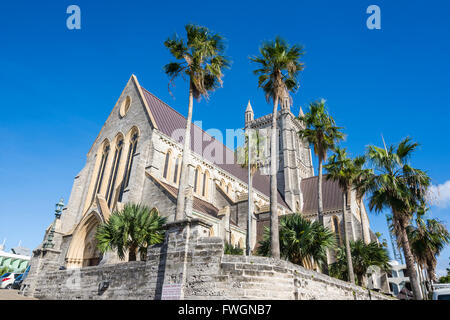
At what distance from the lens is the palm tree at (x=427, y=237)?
24.5 meters

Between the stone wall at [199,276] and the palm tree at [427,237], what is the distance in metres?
16.9

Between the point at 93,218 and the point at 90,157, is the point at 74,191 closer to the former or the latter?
the point at 90,157

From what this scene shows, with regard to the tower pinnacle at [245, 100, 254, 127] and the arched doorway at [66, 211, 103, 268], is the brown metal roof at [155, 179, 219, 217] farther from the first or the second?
the tower pinnacle at [245, 100, 254, 127]

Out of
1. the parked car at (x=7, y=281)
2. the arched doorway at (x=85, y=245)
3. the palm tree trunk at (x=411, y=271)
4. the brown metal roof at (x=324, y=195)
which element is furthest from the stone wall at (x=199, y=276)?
the brown metal roof at (x=324, y=195)

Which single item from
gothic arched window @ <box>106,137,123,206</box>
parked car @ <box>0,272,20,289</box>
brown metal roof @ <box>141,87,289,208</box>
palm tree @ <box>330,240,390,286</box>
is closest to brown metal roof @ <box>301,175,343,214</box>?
brown metal roof @ <box>141,87,289,208</box>

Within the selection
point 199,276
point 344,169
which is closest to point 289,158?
point 344,169

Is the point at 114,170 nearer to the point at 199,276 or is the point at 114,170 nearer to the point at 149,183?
the point at 149,183

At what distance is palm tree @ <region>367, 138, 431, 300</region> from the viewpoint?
1562 centimetres

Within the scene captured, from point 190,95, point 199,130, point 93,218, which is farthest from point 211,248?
point 199,130

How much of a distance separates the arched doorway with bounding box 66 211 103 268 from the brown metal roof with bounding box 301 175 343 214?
1047 inches

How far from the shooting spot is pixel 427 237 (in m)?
25.2

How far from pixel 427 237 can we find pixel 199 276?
24.8 m

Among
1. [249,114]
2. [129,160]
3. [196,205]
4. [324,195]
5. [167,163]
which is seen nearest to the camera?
[196,205]

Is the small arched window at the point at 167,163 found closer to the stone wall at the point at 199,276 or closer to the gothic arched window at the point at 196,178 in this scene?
the gothic arched window at the point at 196,178
